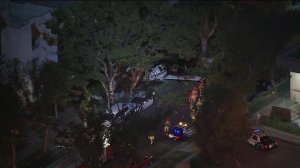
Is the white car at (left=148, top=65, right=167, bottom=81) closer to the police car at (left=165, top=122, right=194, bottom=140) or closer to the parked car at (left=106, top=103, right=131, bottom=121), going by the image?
the parked car at (left=106, top=103, right=131, bottom=121)

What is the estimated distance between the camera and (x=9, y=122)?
51.3ft

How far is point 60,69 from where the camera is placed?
17.2 metres

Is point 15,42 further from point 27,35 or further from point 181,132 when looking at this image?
point 181,132

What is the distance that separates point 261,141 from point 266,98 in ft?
12.7

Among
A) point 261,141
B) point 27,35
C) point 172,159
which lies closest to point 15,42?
point 27,35

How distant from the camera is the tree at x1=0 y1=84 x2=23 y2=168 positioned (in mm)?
15469

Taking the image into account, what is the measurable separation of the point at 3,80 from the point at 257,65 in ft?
25.7

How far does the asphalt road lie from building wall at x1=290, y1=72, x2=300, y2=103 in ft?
8.25

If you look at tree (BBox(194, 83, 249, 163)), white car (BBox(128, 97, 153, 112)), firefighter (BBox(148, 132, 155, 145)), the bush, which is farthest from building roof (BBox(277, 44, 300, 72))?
firefighter (BBox(148, 132, 155, 145))

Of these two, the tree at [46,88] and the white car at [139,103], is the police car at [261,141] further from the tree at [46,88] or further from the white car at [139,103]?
the tree at [46,88]

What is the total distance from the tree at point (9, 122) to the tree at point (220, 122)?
15.8 ft

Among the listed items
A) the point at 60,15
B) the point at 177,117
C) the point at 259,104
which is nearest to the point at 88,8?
the point at 60,15

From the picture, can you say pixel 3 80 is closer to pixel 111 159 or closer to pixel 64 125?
pixel 64 125

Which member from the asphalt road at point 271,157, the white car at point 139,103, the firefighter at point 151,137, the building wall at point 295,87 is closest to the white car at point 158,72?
the white car at point 139,103
